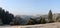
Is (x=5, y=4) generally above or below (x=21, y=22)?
above

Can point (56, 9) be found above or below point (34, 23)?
above

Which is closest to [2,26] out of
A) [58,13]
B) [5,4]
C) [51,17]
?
[5,4]

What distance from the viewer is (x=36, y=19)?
4.29 meters

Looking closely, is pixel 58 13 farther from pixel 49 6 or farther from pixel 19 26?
pixel 19 26

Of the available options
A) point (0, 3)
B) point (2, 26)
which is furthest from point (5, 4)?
point (2, 26)

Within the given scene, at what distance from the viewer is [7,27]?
4.17 m

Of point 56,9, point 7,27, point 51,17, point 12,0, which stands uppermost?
point 12,0

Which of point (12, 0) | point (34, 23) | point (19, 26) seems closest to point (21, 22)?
point (19, 26)

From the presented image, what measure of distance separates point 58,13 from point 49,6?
15.5 inches

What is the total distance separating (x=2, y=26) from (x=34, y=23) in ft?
3.51

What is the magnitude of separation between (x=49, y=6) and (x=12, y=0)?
49.6 inches

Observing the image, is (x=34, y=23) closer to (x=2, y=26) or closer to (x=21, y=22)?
(x=21, y=22)

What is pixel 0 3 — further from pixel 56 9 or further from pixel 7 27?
pixel 56 9

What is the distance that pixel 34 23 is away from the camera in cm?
429
